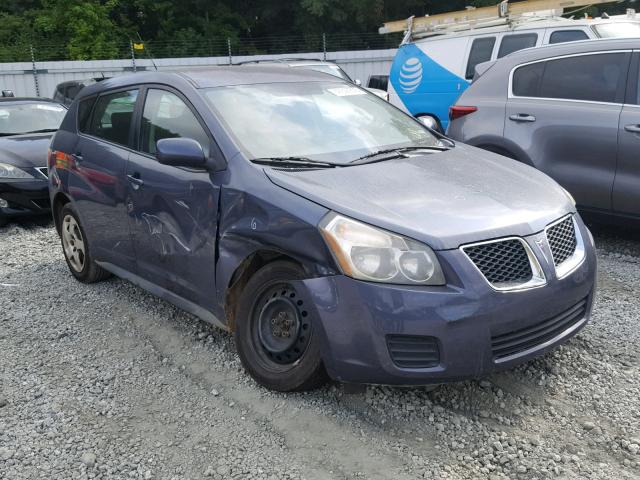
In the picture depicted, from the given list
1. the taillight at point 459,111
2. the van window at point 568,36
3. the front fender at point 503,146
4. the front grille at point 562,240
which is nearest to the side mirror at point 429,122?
the front fender at point 503,146

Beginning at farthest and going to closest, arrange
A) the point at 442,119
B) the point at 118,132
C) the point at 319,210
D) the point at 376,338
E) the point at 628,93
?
the point at 442,119
the point at 628,93
the point at 118,132
the point at 319,210
the point at 376,338

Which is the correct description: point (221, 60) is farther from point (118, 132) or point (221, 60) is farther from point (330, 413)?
point (330, 413)

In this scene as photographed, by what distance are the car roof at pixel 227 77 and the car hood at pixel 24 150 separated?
10.8ft

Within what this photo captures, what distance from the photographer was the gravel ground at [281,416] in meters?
2.84

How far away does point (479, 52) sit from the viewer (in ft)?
32.5

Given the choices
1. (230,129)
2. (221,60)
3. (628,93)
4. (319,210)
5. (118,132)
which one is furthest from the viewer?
(221,60)

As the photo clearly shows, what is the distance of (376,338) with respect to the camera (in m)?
2.89

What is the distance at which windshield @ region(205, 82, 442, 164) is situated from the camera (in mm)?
3691

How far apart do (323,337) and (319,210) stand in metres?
0.58

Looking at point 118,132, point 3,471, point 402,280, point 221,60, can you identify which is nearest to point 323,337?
point 402,280

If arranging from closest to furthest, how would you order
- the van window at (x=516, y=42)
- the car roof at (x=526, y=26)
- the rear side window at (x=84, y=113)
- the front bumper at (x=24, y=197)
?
1. the rear side window at (x=84, y=113)
2. the front bumper at (x=24, y=197)
3. the car roof at (x=526, y=26)
4. the van window at (x=516, y=42)

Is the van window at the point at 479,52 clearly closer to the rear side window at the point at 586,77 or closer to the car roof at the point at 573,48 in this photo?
the car roof at the point at 573,48

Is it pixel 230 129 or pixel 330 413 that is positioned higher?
pixel 230 129

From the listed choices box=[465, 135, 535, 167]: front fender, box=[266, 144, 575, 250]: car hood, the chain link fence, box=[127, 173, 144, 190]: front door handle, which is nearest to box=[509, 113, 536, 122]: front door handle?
box=[465, 135, 535, 167]: front fender
